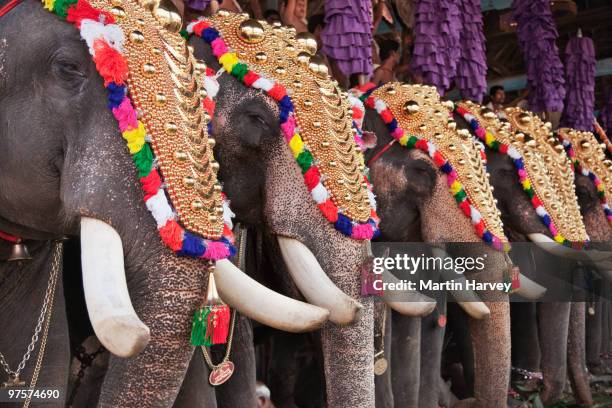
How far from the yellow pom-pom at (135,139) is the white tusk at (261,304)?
1.06 feet

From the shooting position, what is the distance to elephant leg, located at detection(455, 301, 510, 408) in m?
2.58

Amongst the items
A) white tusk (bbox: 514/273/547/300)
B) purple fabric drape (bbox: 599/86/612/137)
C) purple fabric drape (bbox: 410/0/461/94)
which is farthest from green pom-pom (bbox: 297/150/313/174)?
purple fabric drape (bbox: 599/86/612/137)

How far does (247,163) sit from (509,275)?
1.19m

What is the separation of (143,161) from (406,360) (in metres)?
1.56

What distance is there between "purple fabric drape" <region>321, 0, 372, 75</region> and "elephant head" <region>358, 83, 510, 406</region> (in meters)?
0.23

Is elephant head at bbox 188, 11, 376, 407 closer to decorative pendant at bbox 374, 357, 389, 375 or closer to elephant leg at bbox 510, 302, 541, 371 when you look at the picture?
decorative pendant at bbox 374, 357, 389, 375

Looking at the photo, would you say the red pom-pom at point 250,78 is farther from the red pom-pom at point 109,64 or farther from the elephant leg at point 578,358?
the elephant leg at point 578,358

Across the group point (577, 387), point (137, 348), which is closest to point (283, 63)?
point (137, 348)

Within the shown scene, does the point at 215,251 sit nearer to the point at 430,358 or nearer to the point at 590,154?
the point at 430,358

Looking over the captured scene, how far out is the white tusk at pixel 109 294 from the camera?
37.6 inches

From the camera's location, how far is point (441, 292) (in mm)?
2555

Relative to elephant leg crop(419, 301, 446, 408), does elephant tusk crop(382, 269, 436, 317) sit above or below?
above

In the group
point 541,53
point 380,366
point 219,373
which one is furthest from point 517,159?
point 219,373

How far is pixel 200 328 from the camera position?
3.52 ft
